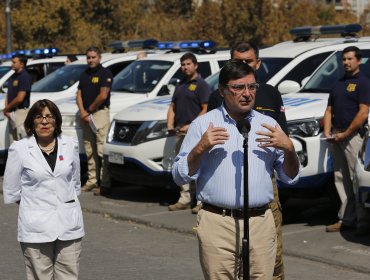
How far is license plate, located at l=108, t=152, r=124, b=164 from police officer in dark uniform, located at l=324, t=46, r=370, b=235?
139 inches

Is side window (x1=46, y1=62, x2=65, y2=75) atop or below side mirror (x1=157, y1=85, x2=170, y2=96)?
below

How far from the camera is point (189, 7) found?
44.6 meters

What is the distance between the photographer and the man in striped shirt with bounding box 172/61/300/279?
4.93 metres

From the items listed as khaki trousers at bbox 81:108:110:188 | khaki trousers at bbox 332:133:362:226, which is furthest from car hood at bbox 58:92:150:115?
khaki trousers at bbox 332:133:362:226

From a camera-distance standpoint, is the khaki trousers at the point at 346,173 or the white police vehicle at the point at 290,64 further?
the white police vehicle at the point at 290,64

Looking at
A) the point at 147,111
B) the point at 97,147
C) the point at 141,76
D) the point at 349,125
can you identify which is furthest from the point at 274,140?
the point at 141,76

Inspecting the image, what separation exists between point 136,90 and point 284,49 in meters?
2.74

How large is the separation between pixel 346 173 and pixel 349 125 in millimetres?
506

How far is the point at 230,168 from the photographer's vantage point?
194 inches

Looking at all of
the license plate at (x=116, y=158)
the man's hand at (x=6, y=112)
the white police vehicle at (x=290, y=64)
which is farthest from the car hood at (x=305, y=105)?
the man's hand at (x=6, y=112)

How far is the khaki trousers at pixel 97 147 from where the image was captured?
42.1 ft

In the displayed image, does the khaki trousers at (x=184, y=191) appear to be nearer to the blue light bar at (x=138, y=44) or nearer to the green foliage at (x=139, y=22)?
the blue light bar at (x=138, y=44)

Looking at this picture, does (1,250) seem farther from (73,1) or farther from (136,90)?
(73,1)

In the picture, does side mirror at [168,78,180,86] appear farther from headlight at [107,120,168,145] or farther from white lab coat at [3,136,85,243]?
white lab coat at [3,136,85,243]
